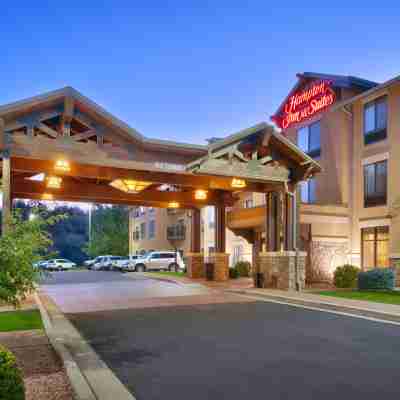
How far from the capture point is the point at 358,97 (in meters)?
23.8

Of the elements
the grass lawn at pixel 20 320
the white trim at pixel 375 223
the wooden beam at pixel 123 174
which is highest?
the wooden beam at pixel 123 174

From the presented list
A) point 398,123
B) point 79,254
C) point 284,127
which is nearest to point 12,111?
point 398,123

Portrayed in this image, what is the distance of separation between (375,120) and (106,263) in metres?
33.1

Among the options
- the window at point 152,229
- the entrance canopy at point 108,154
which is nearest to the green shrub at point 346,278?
the entrance canopy at point 108,154

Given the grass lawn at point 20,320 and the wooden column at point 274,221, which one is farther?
the wooden column at point 274,221

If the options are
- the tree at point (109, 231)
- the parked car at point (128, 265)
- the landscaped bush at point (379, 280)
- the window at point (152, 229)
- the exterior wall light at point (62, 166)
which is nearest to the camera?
the exterior wall light at point (62, 166)

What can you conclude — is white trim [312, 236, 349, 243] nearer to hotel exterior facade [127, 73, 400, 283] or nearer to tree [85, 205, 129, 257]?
hotel exterior facade [127, 73, 400, 283]

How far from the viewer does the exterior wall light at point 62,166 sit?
608 inches

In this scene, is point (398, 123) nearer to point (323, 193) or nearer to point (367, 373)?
point (323, 193)

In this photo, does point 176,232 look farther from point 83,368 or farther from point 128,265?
point 83,368

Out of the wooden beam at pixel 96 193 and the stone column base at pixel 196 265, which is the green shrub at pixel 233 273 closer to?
the stone column base at pixel 196 265

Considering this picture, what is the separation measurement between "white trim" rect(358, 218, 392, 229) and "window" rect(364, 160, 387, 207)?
0.80 meters

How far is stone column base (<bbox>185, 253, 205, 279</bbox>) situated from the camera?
95.6 ft

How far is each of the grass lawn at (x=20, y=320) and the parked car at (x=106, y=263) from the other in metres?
33.4
